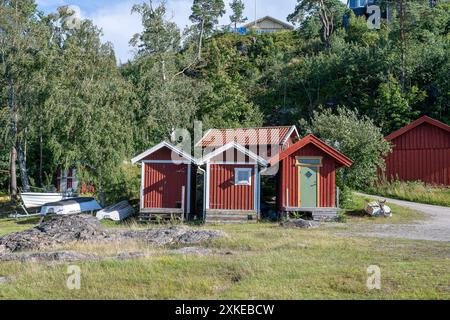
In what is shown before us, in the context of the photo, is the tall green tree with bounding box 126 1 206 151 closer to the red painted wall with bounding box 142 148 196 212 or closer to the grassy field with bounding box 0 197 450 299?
the red painted wall with bounding box 142 148 196 212

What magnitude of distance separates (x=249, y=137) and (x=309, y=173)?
597 centimetres

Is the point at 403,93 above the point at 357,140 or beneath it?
above

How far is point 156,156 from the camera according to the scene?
2125 cm

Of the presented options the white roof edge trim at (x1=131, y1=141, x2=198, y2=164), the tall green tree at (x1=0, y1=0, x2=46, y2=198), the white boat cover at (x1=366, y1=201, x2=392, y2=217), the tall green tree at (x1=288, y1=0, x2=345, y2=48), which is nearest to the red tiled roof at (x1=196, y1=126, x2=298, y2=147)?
the white roof edge trim at (x1=131, y1=141, x2=198, y2=164)

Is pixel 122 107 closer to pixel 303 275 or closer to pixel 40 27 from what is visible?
pixel 40 27

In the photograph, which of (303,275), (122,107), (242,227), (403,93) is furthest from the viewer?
(403,93)

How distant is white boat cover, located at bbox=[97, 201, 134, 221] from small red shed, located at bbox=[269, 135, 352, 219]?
23.3 ft

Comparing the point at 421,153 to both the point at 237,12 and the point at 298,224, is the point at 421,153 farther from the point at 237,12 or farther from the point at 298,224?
the point at 237,12

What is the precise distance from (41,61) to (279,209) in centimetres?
1682

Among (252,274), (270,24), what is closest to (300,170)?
(252,274)

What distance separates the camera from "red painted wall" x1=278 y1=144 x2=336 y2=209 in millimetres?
20375

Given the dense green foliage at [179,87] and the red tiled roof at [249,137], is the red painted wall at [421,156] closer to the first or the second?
the dense green foliage at [179,87]
